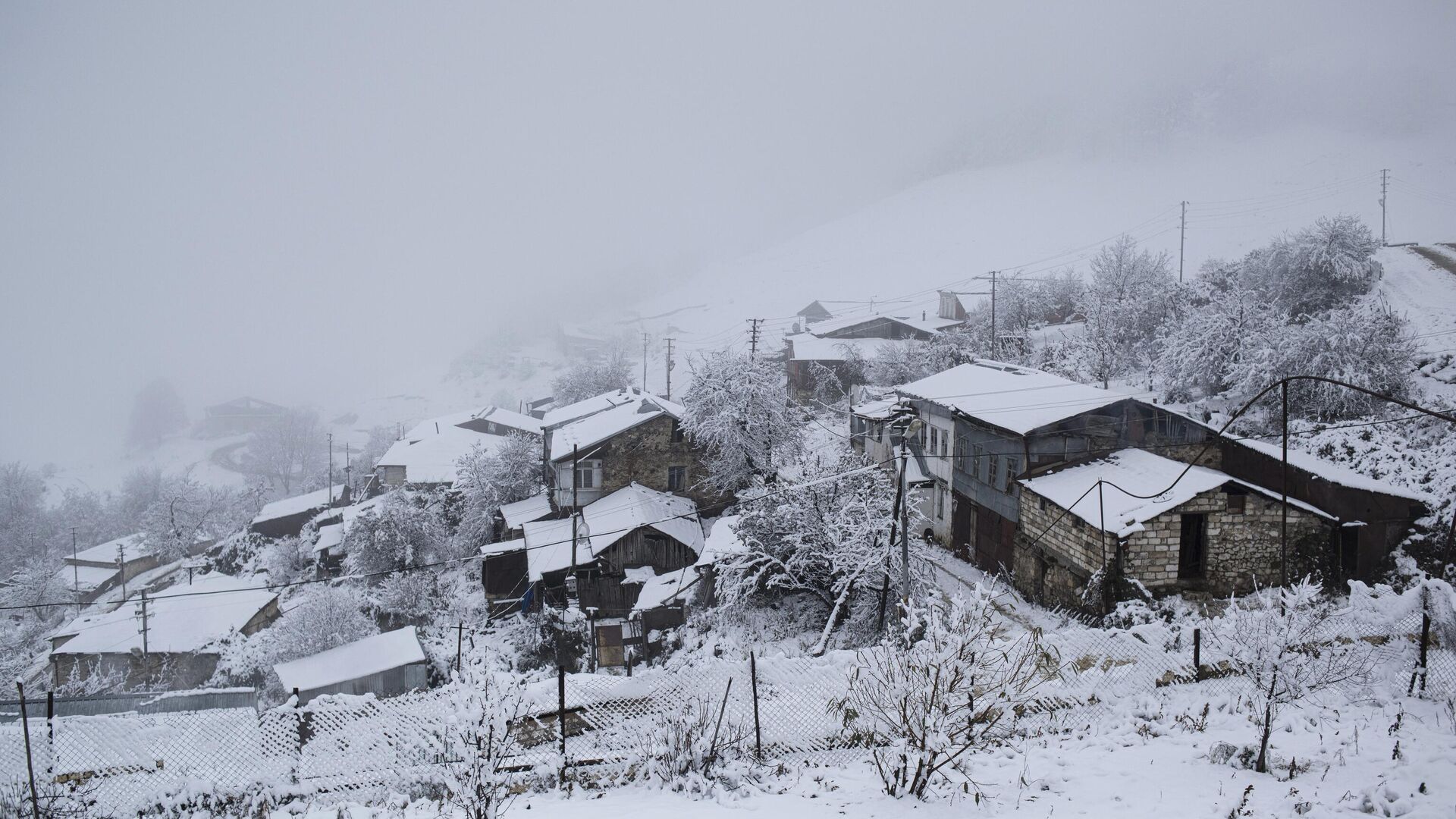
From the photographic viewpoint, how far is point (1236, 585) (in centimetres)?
1731

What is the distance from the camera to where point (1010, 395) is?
78.8 ft

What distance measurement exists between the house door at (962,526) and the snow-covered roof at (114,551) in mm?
52932

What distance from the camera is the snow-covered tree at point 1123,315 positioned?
36125 mm

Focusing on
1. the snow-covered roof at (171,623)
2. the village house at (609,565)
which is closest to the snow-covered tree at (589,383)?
the village house at (609,565)

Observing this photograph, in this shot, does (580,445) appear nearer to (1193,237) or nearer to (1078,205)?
(1193,237)

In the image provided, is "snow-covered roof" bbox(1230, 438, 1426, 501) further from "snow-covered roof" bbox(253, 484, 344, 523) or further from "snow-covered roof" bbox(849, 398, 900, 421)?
"snow-covered roof" bbox(253, 484, 344, 523)

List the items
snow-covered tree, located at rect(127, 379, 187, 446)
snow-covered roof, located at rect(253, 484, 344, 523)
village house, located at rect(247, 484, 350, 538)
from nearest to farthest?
village house, located at rect(247, 484, 350, 538) → snow-covered roof, located at rect(253, 484, 344, 523) → snow-covered tree, located at rect(127, 379, 187, 446)

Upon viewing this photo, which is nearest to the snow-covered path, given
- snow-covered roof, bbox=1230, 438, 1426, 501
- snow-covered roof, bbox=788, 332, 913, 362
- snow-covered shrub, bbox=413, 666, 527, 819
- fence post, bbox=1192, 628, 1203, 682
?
snow-covered roof, bbox=1230, 438, 1426, 501

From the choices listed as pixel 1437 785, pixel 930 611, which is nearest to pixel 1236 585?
pixel 1437 785

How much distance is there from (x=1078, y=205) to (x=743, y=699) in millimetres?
113973

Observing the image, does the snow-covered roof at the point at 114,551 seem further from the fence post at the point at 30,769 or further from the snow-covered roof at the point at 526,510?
the fence post at the point at 30,769

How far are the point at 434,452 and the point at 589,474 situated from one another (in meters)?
21.1

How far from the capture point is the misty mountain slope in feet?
261

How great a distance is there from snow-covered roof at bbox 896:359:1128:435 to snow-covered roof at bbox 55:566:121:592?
51.8 metres
